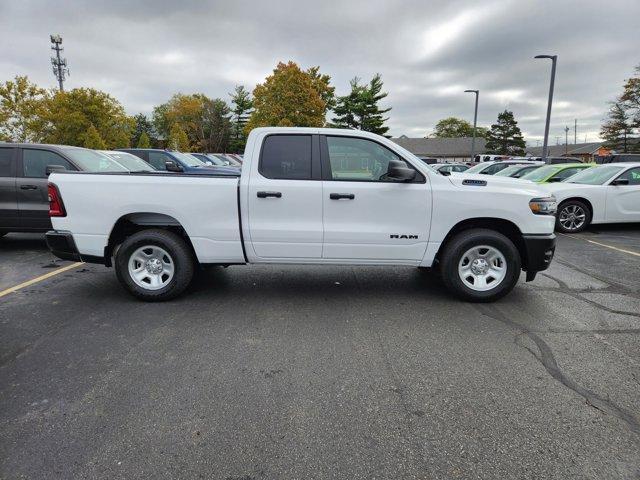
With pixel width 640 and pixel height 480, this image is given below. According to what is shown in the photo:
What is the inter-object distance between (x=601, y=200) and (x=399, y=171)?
7767mm

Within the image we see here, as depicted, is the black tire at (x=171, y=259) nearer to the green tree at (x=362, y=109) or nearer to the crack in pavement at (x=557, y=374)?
the crack in pavement at (x=557, y=374)

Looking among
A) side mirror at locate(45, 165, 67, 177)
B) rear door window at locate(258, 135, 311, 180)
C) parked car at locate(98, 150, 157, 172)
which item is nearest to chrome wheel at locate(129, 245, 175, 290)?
rear door window at locate(258, 135, 311, 180)

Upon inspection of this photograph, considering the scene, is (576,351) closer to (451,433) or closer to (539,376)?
(539,376)

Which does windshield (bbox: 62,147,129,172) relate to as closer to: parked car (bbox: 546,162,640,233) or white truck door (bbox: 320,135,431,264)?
white truck door (bbox: 320,135,431,264)

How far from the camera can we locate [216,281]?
5.88 meters

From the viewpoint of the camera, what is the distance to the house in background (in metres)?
82.8

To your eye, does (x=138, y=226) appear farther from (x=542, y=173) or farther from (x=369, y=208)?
(x=542, y=173)

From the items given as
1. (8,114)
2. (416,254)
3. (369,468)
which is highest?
(8,114)

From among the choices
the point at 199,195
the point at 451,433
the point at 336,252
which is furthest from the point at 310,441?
the point at 199,195

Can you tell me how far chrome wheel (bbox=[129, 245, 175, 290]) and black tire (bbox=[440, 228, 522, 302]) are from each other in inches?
126

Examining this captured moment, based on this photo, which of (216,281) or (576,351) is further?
(216,281)

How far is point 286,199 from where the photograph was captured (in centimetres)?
473

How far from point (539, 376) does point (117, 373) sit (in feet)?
10.8

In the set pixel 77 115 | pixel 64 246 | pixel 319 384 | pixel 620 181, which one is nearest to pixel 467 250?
pixel 319 384
